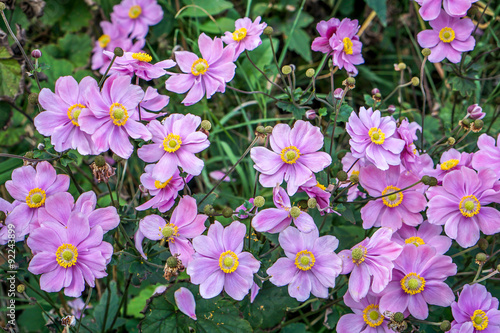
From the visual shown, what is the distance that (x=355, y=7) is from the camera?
10.3 feet

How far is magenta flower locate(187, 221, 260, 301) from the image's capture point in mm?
1326

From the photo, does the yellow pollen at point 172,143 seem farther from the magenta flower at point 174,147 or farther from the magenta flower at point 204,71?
the magenta flower at point 204,71

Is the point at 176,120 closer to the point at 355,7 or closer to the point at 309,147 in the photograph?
the point at 309,147

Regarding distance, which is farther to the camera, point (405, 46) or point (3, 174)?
point (405, 46)

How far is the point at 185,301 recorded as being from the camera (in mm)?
1505

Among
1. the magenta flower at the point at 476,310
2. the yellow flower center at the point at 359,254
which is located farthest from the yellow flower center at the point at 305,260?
the magenta flower at the point at 476,310

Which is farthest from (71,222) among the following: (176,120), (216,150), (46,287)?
(216,150)

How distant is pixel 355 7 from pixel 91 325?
8.26 ft

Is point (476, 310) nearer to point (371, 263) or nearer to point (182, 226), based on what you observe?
point (371, 263)

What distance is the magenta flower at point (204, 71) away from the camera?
1618 mm

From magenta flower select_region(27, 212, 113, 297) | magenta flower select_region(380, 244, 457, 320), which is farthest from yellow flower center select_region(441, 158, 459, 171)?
magenta flower select_region(27, 212, 113, 297)

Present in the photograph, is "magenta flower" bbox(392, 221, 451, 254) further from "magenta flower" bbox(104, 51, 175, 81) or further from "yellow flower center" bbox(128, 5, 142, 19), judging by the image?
"yellow flower center" bbox(128, 5, 142, 19)

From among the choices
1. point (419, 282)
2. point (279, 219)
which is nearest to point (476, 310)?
point (419, 282)

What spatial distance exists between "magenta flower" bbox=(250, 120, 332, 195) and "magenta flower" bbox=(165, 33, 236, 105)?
0.30 metres
